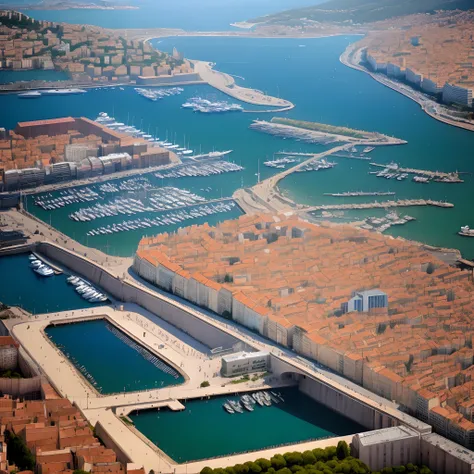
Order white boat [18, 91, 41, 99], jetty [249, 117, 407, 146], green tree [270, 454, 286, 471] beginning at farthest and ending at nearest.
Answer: white boat [18, 91, 41, 99] → jetty [249, 117, 407, 146] → green tree [270, 454, 286, 471]

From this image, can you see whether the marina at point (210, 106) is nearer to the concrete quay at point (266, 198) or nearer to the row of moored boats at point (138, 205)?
the concrete quay at point (266, 198)

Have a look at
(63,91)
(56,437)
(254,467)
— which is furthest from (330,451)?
(63,91)

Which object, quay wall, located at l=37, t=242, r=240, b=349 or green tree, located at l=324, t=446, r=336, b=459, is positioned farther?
quay wall, located at l=37, t=242, r=240, b=349

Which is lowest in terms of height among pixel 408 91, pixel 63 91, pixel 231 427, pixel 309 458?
pixel 231 427

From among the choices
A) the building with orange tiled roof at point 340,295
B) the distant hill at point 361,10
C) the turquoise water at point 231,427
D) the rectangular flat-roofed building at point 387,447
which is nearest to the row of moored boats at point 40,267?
the building with orange tiled roof at point 340,295

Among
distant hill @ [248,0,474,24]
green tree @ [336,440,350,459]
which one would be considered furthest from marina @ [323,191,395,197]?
distant hill @ [248,0,474,24]

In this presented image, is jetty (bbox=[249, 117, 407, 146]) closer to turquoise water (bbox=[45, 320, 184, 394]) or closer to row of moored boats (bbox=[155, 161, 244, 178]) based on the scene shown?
row of moored boats (bbox=[155, 161, 244, 178])

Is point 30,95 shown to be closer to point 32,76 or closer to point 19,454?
point 32,76

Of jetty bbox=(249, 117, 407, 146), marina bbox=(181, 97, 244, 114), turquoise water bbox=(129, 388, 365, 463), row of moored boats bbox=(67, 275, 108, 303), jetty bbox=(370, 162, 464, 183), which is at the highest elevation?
marina bbox=(181, 97, 244, 114)
